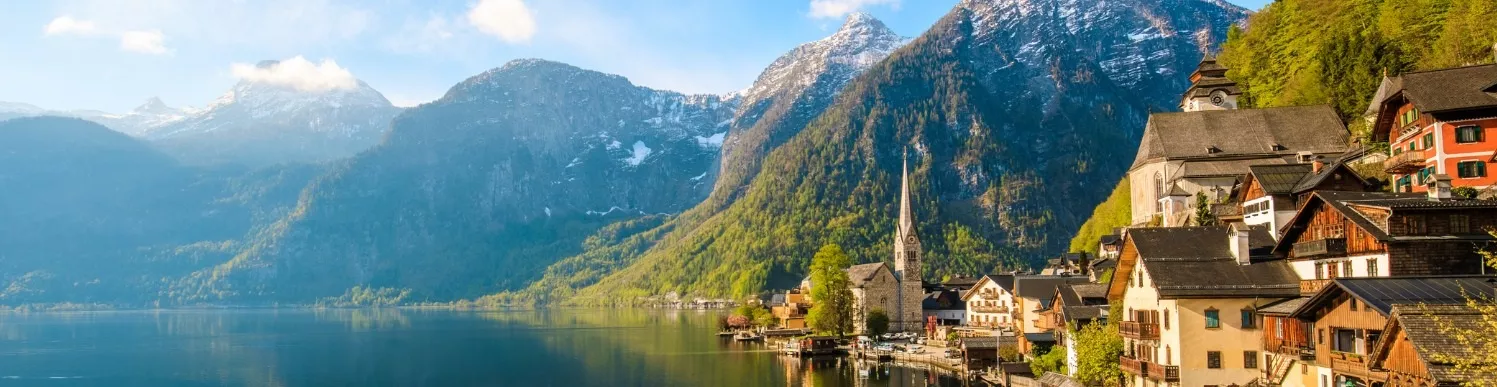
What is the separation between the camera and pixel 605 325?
647 feet

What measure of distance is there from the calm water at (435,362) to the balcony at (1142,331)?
106ft

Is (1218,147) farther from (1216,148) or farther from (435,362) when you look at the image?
(435,362)

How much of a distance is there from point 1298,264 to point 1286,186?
8735mm

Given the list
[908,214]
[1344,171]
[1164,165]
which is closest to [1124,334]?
[1344,171]

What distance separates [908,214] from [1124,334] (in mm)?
95965

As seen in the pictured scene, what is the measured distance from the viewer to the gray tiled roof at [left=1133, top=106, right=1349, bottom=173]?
267 feet

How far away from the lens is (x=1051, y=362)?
74875mm

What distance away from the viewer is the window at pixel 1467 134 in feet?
174

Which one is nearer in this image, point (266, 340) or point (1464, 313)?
point (1464, 313)

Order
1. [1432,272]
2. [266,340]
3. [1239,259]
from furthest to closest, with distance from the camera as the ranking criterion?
1. [266,340]
2. [1239,259]
3. [1432,272]

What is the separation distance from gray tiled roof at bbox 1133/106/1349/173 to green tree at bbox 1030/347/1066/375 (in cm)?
2276

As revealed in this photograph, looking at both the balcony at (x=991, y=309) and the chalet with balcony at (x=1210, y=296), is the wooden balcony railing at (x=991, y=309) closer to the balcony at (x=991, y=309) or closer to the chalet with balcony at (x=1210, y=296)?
the balcony at (x=991, y=309)

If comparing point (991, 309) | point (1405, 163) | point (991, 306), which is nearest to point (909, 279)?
point (991, 306)

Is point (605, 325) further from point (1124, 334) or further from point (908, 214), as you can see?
point (1124, 334)
